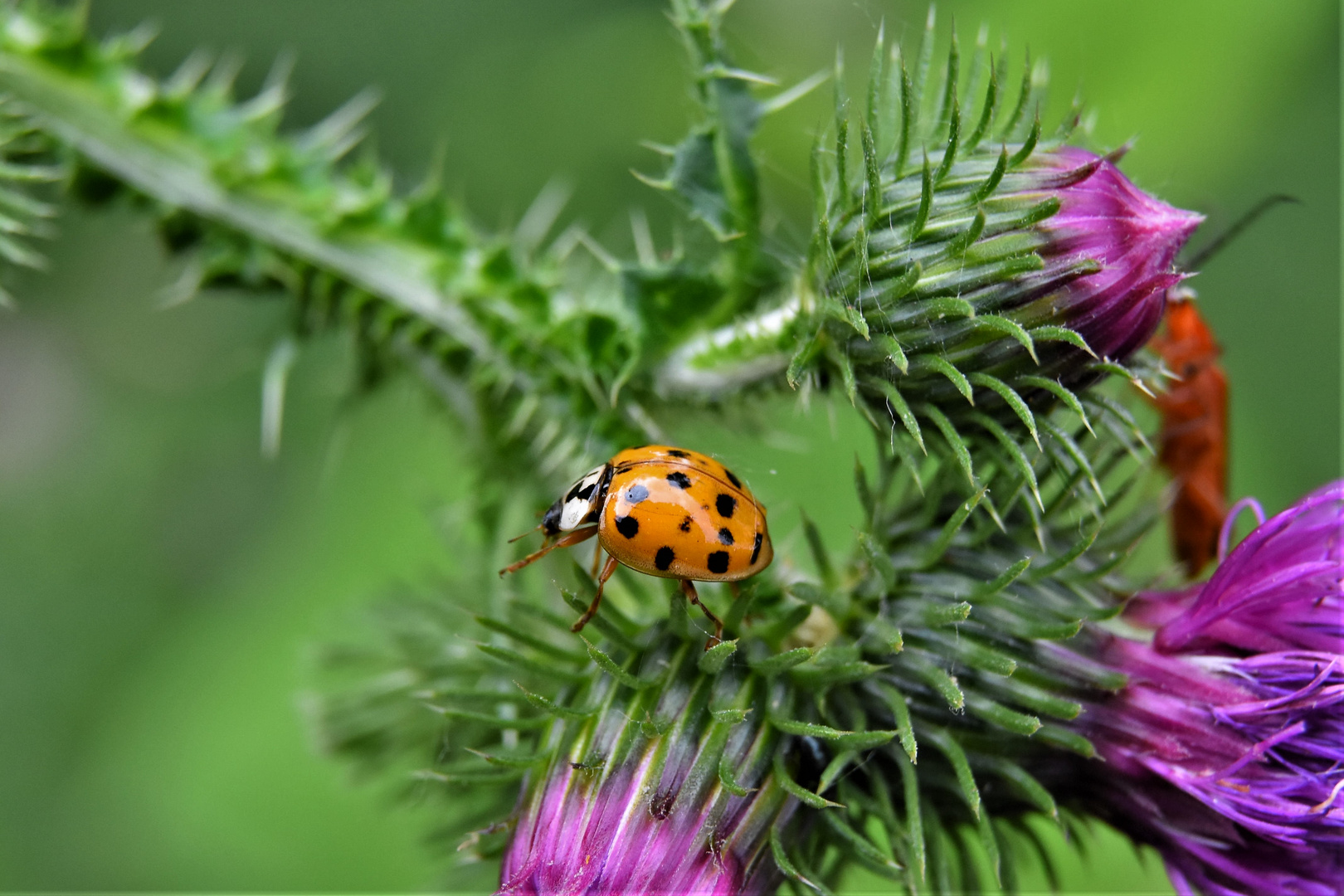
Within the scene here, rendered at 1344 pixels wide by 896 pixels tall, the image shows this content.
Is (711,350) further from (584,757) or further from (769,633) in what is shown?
(584,757)

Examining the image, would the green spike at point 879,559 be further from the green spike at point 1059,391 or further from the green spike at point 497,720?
the green spike at point 497,720

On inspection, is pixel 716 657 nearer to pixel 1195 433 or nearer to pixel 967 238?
pixel 967 238

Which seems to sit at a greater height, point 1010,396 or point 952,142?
point 952,142

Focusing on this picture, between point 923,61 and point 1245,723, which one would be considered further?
point 923,61

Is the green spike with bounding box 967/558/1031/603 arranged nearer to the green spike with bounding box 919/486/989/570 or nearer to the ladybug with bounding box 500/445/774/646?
the green spike with bounding box 919/486/989/570

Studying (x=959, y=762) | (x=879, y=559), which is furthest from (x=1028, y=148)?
(x=959, y=762)

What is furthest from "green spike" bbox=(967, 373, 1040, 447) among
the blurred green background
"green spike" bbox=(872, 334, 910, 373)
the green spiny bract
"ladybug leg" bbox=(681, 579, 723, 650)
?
the blurred green background

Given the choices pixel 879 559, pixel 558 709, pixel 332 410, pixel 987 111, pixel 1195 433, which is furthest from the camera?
pixel 332 410
